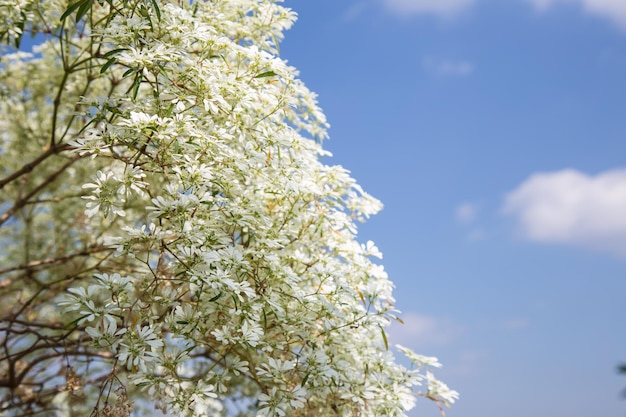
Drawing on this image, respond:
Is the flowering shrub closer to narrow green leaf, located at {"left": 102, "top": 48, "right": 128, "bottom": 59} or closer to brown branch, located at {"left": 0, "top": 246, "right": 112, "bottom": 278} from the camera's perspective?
A: narrow green leaf, located at {"left": 102, "top": 48, "right": 128, "bottom": 59}

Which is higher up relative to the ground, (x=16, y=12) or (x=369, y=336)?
(x=16, y=12)

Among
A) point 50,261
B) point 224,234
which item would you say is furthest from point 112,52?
point 50,261

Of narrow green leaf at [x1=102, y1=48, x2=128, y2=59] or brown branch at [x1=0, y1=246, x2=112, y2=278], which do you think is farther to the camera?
brown branch at [x1=0, y1=246, x2=112, y2=278]

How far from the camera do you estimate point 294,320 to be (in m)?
2.79

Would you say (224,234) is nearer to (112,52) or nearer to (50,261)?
(112,52)

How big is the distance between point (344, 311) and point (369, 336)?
296mm

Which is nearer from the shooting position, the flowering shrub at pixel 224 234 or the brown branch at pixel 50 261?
the flowering shrub at pixel 224 234

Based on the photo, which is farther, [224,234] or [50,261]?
[50,261]

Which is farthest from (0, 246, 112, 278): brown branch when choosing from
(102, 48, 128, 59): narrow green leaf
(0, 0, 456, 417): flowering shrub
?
(102, 48, 128, 59): narrow green leaf

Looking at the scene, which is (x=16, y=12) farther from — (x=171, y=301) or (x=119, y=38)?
(x=171, y=301)

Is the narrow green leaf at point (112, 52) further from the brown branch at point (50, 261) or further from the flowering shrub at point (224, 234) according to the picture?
the brown branch at point (50, 261)

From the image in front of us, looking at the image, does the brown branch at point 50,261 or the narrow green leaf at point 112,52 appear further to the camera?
the brown branch at point 50,261

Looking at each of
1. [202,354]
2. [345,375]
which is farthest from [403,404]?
[202,354]

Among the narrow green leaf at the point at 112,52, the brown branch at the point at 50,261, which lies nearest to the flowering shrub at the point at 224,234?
the narrow green leaf at the point at 112,52
